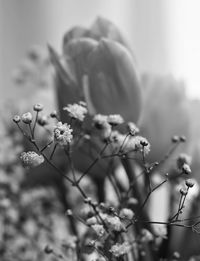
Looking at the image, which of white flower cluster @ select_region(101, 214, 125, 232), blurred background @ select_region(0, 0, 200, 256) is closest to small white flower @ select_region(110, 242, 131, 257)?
white flower cluster @ select_region(101, 214, 125, 232)

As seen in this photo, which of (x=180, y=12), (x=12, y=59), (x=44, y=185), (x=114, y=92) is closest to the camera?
(x=114, y=92)

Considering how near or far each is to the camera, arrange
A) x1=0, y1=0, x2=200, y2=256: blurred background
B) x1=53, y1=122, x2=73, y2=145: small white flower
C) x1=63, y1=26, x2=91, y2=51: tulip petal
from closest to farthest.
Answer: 1. x1=53, y1=122, x2=73, y2=145: small white flower
2. x1=63, y1=26, x2=91, y2=51: tulip petal
3. x1=0, y1=0, x2=200, y2=256: blurred background

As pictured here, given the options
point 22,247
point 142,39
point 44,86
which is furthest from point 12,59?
point 22,247

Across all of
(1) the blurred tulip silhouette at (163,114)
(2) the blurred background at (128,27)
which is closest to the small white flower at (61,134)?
(1) the blurred tulip silhouette at (163,114)

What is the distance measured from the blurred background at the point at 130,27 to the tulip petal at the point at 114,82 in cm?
56

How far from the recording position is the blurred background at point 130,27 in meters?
0.92

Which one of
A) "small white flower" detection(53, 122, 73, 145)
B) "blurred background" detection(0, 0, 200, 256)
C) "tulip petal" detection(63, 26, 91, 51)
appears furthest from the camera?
"blurred background" detection(0, 0, 200, 256)

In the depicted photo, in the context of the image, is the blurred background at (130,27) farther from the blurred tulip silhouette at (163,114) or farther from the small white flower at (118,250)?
the small white flower at (118,250)

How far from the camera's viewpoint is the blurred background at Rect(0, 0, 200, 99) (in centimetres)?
92

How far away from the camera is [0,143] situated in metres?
0.45

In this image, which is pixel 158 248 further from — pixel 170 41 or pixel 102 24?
pixel 170 41

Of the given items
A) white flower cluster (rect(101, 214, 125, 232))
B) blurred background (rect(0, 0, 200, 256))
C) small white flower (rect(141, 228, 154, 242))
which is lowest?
white flower cluster (rect(101, 214, 125, 232))

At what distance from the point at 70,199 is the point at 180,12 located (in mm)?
521

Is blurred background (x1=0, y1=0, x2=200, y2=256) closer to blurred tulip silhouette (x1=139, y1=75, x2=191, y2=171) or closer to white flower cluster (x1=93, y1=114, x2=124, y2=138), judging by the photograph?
blurred tulip silhouette (x1=139, y1=75, x2=191, y2=171)
